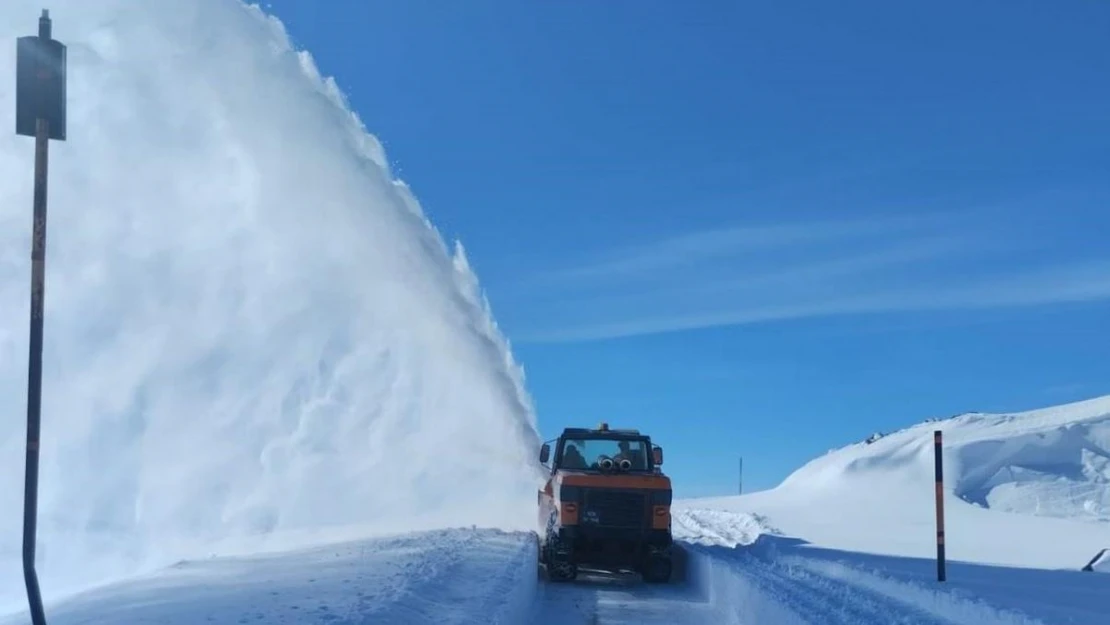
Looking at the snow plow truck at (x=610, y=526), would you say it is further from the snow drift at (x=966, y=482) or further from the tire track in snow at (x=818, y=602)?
the snow drift at (x=966, y=482)

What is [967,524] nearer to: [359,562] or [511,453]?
[511,453]

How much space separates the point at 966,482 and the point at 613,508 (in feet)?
139

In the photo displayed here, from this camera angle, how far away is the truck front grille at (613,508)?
14531 mm

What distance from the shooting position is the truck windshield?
16297 millimetres

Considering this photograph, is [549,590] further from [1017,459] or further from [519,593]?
[1017,459]

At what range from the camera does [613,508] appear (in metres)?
14.6

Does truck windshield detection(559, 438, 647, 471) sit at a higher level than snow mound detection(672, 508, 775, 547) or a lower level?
higher

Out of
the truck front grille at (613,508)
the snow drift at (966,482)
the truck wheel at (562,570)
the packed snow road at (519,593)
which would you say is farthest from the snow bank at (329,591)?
the snow drift at (966,482)

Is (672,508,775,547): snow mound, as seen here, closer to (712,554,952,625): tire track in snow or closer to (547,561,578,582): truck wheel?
(547,561,578,582): truck wheel

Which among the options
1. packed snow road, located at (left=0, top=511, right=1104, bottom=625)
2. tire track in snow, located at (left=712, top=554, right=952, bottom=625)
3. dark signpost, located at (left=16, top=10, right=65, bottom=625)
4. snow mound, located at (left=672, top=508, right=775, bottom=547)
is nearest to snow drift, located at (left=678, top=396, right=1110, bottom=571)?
snow mound, located at (left=672, top=508, right=775, bottom=547)

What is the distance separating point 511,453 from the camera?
78.7ft

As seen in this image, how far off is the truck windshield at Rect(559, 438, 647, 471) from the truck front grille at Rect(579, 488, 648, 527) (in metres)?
1.61

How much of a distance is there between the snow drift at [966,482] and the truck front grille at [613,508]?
1721cm

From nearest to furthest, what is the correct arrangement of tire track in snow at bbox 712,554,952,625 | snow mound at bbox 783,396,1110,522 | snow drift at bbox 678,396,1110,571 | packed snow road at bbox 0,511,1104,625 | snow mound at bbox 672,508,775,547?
packed snow road at bbox 0,511,1104,625 < tire track in snow at bbox 712,554,952,625 < snow mound at bbox 672,508,775,547 < snow drift at bbox 678,396,1110,571 < snow mound at bbox 783,396,1110,522
